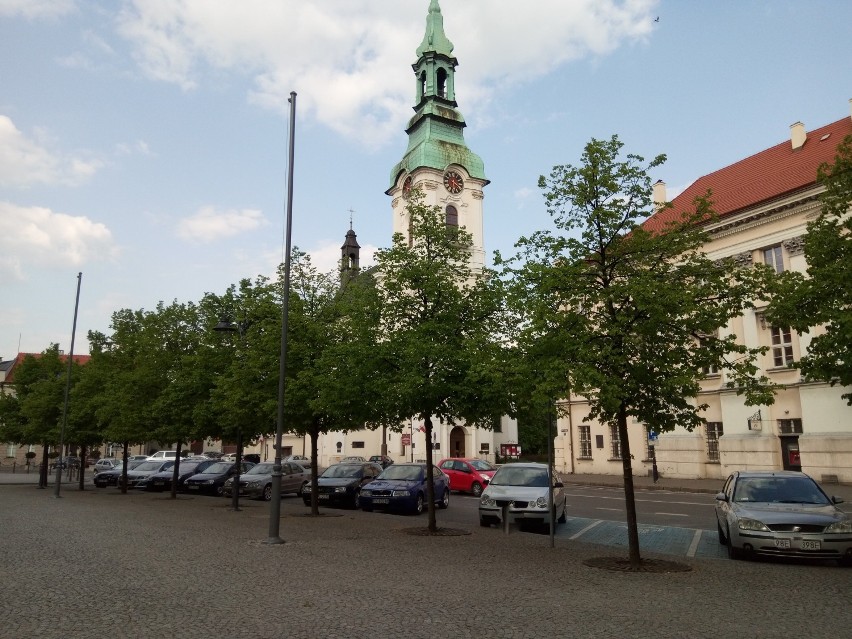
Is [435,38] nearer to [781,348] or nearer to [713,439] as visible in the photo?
[781,348]

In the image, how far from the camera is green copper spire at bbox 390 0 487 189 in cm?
6228

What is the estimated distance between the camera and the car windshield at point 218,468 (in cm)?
3234

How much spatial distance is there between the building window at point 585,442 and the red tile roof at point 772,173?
14.3 m

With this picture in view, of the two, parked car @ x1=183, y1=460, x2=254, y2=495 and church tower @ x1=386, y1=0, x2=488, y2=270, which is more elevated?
church tower @ x1=386, y1=0, x2=488, y2=270

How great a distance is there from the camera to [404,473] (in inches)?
920

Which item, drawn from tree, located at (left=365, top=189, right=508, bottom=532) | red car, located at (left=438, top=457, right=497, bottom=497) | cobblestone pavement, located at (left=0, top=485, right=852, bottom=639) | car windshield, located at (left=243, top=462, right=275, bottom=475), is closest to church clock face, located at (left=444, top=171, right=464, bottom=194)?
red car, located at (left=438, top=457, right=497, bottom=497)

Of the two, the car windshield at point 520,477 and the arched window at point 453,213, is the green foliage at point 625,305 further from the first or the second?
the arched window at point 453,213

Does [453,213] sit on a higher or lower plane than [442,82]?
lower

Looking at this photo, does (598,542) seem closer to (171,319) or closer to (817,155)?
(171,319)

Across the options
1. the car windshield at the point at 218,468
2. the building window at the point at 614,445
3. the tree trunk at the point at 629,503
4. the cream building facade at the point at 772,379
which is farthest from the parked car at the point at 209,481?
the tree trunk at the point at 629,503

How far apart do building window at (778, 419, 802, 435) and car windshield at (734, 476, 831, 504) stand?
2120 centimetres

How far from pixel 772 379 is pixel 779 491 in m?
22.2

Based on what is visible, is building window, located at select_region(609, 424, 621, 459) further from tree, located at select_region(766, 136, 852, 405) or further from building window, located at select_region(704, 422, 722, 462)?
tree, located at select_region(766, 136, 852, 405)

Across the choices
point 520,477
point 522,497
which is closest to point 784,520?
point 522,497
